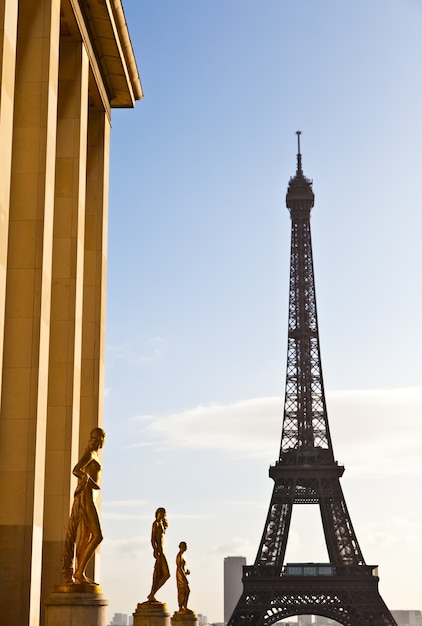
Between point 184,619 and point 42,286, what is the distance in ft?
61.9

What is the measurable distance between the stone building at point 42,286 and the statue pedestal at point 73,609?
3627 mm

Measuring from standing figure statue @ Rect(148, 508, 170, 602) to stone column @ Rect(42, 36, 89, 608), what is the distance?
6.28m

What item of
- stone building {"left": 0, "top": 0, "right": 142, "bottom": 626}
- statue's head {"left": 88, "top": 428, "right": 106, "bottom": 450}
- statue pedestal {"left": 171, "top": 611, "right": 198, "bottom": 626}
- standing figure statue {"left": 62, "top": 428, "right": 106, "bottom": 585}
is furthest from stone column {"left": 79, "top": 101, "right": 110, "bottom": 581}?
statue's head {"left": 88, "top": 428, "right": 106, "bottom": 450}

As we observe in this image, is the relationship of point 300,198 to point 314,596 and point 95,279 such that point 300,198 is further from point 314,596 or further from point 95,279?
point 95,279

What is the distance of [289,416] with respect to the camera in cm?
11444

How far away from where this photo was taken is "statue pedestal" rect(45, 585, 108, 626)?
18797 mm

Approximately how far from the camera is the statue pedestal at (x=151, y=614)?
31.5m

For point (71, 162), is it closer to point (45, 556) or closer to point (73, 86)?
point (73, 86)

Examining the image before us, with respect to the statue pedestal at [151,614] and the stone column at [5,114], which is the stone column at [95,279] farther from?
the stone column at [5,114]

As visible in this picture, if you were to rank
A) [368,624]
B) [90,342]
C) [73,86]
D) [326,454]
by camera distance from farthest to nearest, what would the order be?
[326,454] → [368,624] → [90,342] → [73,86]

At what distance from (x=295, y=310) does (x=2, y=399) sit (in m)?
95.7

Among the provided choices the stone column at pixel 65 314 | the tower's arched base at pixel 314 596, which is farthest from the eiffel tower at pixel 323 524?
the stone column at pixel 65 314

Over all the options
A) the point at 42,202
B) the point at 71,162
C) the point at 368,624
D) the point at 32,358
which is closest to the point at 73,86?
the point at 71,162

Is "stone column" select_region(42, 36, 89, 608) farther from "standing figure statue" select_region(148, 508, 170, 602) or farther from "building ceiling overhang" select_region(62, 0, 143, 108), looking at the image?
"standing figure statue" select_region(148, 508, 170, 602)
